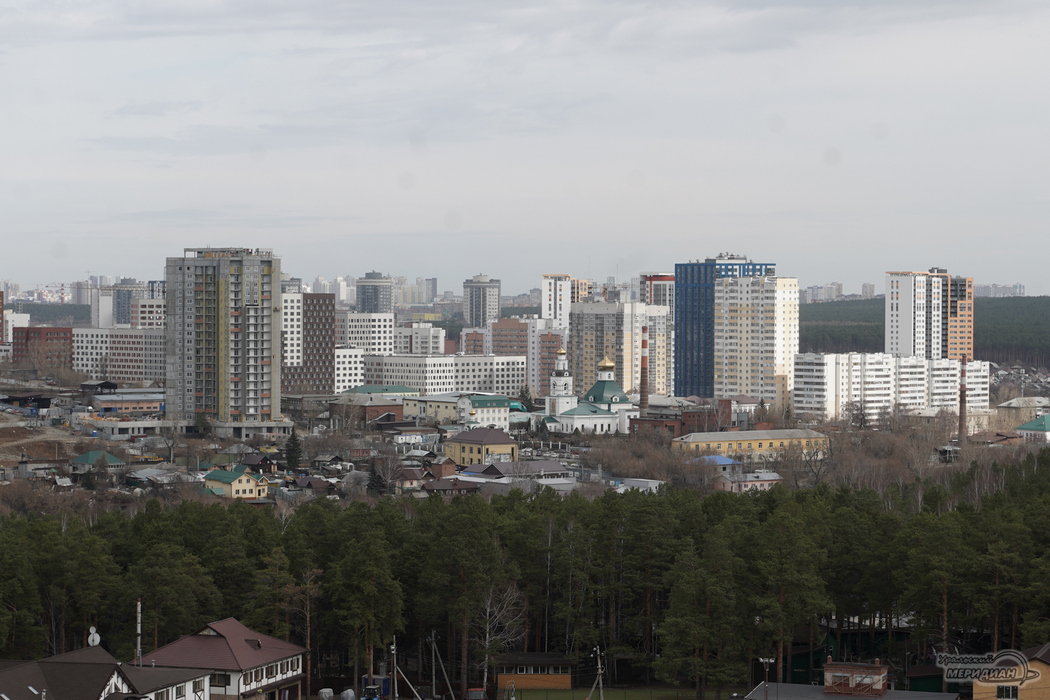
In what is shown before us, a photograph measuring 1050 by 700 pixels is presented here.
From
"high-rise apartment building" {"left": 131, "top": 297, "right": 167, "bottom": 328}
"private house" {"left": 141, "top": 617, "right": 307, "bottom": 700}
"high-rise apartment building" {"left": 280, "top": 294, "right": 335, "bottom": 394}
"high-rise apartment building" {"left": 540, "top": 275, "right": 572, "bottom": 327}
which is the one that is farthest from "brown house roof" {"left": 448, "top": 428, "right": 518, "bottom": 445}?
"high-rise apartment building" {"left": 540, "top": 275, "right": 572, "bottom": 327}

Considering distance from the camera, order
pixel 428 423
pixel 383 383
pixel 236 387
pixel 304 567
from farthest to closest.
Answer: pixel 383 383 → pixel 428 423 → pixel 236 387 → pixel 304 567

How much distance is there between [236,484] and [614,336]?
39674 millimetres

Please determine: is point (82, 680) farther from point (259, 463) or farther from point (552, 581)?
point (259, 463)

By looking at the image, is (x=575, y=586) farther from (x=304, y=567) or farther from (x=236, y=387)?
(x=236, y=387)

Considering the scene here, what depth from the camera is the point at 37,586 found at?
822 inches

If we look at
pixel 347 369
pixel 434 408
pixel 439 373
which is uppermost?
pixel 347 369

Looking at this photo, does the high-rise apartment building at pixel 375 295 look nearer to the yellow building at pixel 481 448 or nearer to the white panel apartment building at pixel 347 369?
the white panel apartment building at pixel 347 369

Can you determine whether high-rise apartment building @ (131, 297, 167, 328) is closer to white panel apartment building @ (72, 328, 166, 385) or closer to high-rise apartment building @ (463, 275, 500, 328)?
white panel apartment building @ (72, 328, 166, 385)

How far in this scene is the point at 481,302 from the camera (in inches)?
6220

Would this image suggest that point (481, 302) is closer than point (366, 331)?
No

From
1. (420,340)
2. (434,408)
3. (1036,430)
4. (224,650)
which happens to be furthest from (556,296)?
(224,650)

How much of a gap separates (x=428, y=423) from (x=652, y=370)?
62.7 feet

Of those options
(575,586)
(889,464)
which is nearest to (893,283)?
(889,464)

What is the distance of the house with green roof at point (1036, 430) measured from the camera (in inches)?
2301
